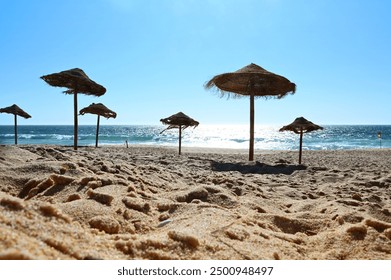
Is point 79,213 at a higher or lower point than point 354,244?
higher

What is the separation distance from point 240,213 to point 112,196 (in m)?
1.01

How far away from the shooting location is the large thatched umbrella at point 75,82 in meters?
7.87

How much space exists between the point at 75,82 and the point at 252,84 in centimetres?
554

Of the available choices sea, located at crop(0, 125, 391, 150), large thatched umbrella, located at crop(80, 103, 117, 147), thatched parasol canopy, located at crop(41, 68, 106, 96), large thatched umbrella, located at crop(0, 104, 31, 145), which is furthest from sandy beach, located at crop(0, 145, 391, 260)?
large thatched umbrella, located at crop(0, 104, 31, 145)

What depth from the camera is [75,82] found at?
8344 mm

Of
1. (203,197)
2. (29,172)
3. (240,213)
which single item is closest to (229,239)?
(240,213)

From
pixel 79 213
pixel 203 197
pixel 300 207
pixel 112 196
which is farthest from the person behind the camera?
pixel 300 207

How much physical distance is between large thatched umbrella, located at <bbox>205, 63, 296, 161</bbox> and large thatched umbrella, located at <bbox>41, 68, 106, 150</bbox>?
3.58 m

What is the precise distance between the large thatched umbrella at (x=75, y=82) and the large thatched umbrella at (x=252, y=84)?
11.8 feet

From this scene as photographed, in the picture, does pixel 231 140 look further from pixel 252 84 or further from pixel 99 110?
pixel 252 84

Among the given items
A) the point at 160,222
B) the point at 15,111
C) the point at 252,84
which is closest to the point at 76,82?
the point at 252,84

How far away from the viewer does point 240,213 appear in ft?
7.09

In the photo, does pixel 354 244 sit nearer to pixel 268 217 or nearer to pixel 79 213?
pixel 268 217

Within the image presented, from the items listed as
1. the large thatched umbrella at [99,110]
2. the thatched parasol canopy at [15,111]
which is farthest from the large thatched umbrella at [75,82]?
the thatched parasol canopy at [15,111]
